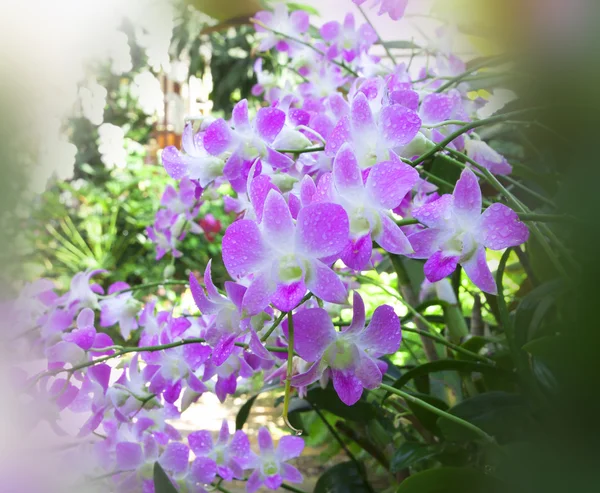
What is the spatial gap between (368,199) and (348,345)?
0.28 feet

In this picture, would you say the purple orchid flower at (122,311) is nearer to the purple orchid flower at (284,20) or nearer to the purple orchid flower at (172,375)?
the purple orchid flower at (172,375)

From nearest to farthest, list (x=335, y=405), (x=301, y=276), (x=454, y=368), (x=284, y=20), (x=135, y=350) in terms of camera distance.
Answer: (x=301, y=276) → (x=135, y=350) → (x=454, y=368) → (x=335, y=405) → (x=284, y=20)

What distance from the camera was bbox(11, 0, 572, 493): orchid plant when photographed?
0.87 feet

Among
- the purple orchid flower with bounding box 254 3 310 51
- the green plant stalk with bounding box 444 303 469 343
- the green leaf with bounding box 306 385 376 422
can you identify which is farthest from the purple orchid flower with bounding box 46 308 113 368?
the purple orchid flower with bounding box 254 3 310 51

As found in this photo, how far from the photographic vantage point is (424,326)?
2.03 ft

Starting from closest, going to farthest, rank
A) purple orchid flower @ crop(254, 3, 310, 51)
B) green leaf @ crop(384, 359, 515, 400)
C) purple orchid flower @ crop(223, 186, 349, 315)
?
purple orchid flower @ crop(223, 186, 349, 315)
green leaf @ crop(384, 359, 515, 400)
purple orchid flower @ crop(254, 3, 310, 51)

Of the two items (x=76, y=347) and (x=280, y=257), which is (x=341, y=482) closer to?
(x=76, y=347)

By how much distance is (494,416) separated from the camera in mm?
441

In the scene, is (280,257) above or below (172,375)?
above

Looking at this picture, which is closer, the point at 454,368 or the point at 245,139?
the point at 245,139

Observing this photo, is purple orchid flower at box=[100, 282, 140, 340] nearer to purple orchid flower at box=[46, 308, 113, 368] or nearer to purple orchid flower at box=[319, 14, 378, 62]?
purple orchid flower at box=[46, 308, 113, 368]

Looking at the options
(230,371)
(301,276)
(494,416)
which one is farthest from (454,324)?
(301,276)

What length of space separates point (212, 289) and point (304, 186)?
0.08 metres

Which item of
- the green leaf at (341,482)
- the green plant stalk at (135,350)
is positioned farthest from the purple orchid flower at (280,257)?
the green leaf at (341,482)
